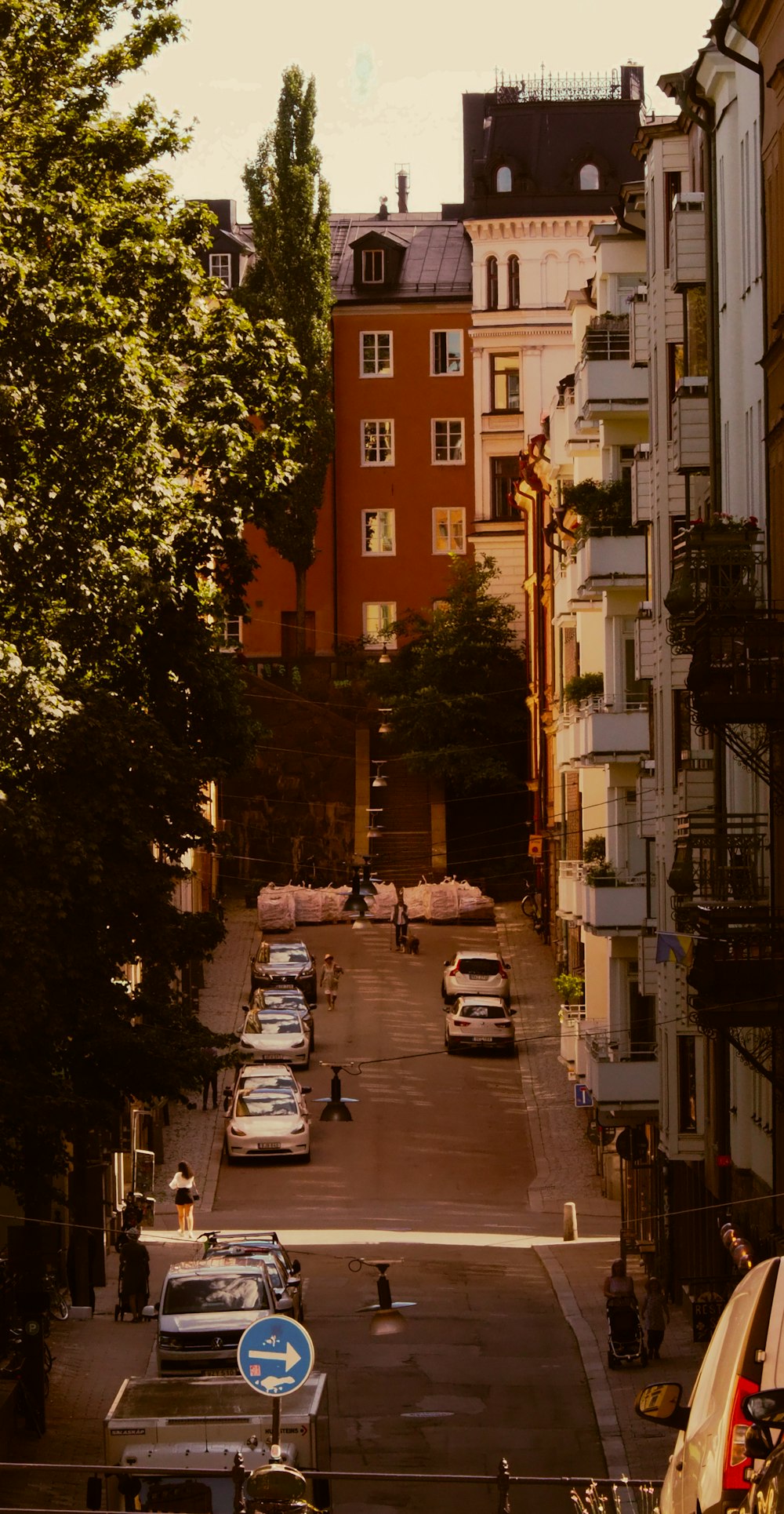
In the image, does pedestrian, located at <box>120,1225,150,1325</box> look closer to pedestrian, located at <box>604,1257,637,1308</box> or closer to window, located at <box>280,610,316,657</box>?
pedestrian, located at <box>604,1257,637,1308</box>

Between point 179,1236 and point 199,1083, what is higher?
point 199,1083

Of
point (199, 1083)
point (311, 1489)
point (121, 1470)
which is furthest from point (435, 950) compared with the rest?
point (121, 1470)

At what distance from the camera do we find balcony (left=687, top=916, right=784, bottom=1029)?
874 inches

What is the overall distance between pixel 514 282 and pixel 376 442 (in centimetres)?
697

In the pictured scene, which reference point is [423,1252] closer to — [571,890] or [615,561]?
[571,890]

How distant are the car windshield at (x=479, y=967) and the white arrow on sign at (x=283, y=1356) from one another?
38077 mm

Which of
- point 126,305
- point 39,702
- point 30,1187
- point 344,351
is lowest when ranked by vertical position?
point 30,1187

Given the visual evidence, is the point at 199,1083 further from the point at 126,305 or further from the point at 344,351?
the point at 344,351

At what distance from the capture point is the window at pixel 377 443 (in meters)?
74.8

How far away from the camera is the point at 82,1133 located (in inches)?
997

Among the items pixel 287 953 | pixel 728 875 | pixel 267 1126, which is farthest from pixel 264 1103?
pixel 728 875

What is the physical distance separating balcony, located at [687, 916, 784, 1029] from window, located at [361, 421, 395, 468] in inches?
2112

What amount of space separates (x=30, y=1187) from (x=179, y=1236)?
34.6ft

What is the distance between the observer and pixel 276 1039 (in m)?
46.4
